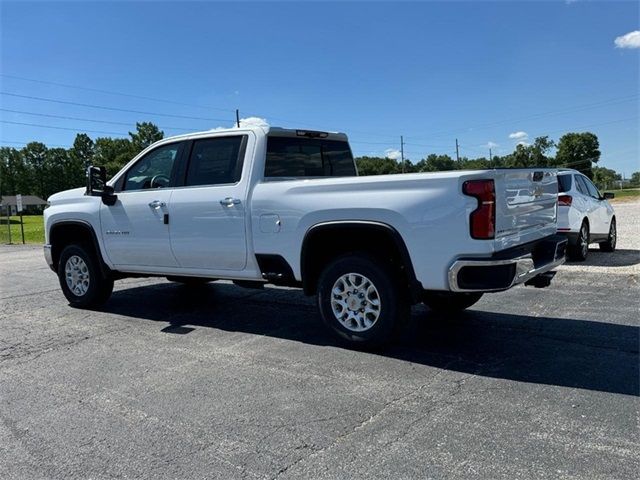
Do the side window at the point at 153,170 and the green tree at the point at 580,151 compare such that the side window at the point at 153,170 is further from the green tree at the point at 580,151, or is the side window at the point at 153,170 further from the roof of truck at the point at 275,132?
the green tree at the point at 580,151

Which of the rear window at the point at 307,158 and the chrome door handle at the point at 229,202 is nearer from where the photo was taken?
the chrome door handle at the point at 229,202

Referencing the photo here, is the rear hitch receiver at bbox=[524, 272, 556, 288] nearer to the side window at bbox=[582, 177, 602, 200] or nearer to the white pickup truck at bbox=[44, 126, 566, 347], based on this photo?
the white pickup truck at bbox=[44, 126, 566, 347]

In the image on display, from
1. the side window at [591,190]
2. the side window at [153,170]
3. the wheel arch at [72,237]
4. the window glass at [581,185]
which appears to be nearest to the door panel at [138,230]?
the side window at [153,170]

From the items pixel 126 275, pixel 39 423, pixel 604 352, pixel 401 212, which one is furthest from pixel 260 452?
pixel 126 275

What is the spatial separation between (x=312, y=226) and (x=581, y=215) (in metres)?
6.81

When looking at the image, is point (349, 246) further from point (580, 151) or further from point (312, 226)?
point (580, 151)

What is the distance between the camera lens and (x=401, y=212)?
4.41 m

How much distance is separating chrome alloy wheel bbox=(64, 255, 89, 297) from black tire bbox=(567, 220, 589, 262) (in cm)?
814

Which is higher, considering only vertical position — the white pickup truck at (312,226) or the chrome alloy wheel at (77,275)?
the white pickup truck at (312,226)

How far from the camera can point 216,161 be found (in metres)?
5.88

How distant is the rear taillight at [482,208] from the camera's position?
4.08m

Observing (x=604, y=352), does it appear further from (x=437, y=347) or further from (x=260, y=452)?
(x=260, y=452)

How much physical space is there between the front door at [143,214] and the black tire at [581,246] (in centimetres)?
729

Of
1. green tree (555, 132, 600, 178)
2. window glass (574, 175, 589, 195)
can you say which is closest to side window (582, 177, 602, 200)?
window glass (574, 175, 589, 195)
